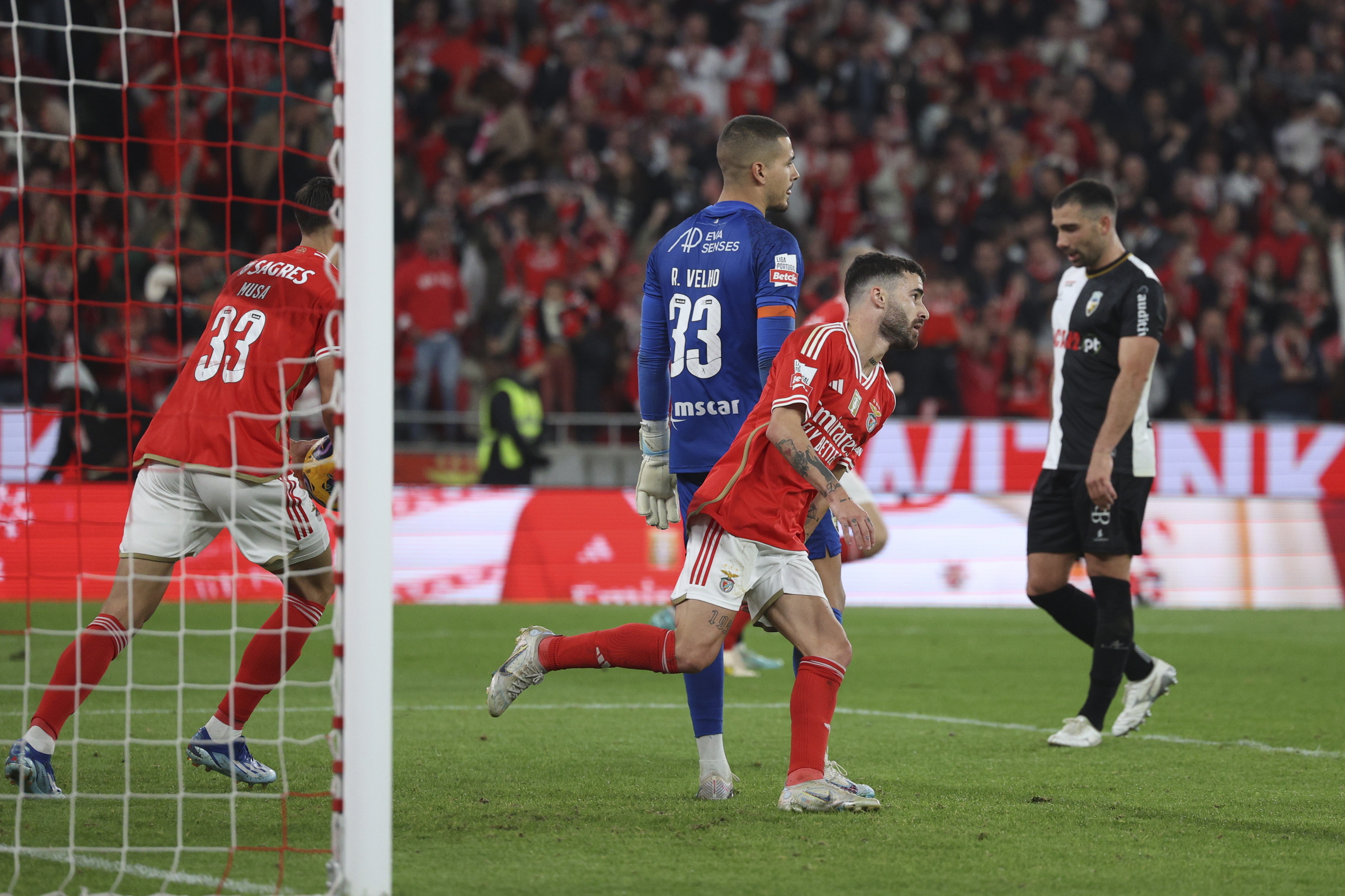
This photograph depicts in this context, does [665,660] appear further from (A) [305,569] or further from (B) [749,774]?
(A) [305,569]

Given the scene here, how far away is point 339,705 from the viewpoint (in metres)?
3.59

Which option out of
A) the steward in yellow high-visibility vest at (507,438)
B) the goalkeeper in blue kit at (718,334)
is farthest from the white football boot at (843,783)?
the steward in yellow high-visibility vest at (507,438)

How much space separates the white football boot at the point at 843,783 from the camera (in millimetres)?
4789

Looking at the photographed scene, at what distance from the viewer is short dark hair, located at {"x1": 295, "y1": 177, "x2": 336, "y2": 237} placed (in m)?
5.42

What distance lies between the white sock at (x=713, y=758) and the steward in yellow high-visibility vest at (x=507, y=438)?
8.75 metres

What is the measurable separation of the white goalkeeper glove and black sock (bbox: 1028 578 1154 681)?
2071 millimetres

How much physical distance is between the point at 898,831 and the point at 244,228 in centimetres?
1222

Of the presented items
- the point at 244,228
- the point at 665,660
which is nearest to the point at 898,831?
the point at 665,660

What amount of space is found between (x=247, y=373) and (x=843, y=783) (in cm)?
248

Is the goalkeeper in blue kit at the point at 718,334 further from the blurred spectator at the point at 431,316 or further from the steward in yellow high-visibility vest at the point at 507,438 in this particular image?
the blurred spectator at the point at 431,316

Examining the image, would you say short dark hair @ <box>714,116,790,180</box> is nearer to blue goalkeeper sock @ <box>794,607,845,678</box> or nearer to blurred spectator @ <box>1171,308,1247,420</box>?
blue goalkeeper sock @ <box>794,607,845,678</box>

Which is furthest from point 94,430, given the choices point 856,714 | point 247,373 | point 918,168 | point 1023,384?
point 918,168

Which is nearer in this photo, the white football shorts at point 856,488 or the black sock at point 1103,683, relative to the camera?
the black sock at point 1103,683

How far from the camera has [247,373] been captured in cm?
518
